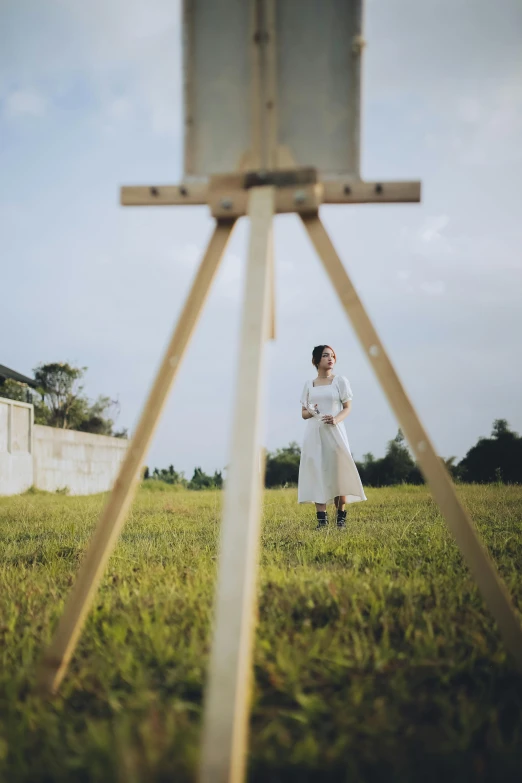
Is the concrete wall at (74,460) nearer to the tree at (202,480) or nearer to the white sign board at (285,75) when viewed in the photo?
the tree at (202,480)

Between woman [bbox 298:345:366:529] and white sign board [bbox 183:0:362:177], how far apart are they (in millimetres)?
3696

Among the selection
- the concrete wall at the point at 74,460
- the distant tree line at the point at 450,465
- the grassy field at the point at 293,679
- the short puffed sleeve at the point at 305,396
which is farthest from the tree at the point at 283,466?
the grassy field at the point at 293,679

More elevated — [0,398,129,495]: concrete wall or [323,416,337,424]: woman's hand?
[323,416,337,424]: woman's hand

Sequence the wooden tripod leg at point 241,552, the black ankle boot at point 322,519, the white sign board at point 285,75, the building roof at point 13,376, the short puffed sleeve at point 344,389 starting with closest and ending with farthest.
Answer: the wooden tripod leg at point 241,552 < the white sign board at point 285,75 < the black ankle boot at point 322,519 < the short puffed sleeve at point 344,389 < the building roof at point 13,376

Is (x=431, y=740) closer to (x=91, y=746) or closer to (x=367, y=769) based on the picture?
(x=367, y=769)

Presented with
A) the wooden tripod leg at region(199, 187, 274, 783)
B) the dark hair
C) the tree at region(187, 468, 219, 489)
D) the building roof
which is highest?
the building roof

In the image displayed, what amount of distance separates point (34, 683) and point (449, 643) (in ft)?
4.79

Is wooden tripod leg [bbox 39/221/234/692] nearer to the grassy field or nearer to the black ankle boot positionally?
the grassy field

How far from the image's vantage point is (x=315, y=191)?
199cm

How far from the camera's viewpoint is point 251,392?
165 cm

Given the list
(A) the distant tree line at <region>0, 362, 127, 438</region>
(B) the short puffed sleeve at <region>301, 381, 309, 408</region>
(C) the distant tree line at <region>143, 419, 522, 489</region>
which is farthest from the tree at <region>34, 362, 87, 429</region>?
(B) the short puffed sleeve at <region>301, 381, 309, 408</region>

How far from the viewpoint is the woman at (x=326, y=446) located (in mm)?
5566

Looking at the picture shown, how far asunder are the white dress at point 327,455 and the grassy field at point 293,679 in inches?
79.5

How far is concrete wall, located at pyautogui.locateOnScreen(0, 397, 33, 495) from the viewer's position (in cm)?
1313
